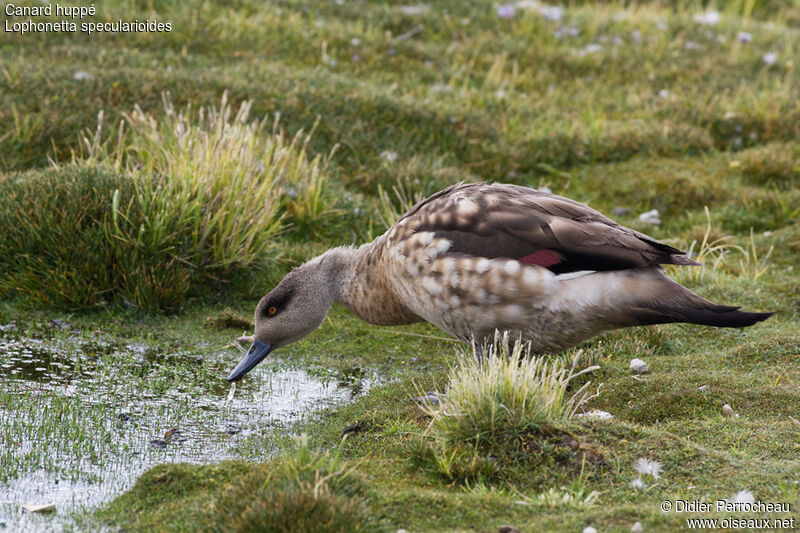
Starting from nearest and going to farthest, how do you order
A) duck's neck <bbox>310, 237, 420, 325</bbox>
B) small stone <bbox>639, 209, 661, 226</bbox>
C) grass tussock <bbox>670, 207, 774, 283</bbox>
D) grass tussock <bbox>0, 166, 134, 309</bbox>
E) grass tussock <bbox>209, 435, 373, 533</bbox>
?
1. grass tussock <bbox>209, 435, 373, 533</bbox>
2. duck's neck <bbox>310, 237, 420, 325</bbox>
3. grass tussock <bbox>0, 166, 134, 309</bbox>
4. grass tussock <bbox>670, 207, 774, 283</bbox>
5. small stone <bbox>639, 209, 661, 226</bbox>

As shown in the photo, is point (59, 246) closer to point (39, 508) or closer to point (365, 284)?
point (365, 284)

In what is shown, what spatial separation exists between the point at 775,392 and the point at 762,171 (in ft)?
15.2

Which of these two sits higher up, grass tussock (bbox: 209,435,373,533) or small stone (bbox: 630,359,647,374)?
grass tussock (bbox: 209,435,373,533)

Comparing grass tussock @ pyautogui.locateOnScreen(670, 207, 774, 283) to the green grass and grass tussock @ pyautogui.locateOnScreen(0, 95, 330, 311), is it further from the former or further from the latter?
grass tussock @ pyautogui.locateOnScreen(0, 95, 330, 311)

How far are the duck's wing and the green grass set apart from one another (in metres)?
0.86

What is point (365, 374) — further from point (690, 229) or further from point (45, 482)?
point (690, 229)

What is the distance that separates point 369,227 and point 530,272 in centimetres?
300

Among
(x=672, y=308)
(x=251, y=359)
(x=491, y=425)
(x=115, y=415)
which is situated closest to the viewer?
(x=491, y=425)

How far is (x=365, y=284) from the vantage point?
18.1 ft

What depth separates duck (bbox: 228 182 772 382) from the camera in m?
4.59

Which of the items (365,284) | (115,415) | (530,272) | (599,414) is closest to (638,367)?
(599,414)

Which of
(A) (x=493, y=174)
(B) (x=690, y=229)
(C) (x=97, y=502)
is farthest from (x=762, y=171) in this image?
(C) (x=97, y=502)

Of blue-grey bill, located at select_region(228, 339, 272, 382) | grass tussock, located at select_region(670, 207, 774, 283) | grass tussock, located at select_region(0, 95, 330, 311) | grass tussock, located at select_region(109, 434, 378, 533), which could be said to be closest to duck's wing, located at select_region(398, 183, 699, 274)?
blue-grey bill, located at select_region(228, 339, 272, 382)

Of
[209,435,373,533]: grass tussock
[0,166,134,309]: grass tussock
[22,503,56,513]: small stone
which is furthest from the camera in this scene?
[0,166,134,309]: grass tussock
